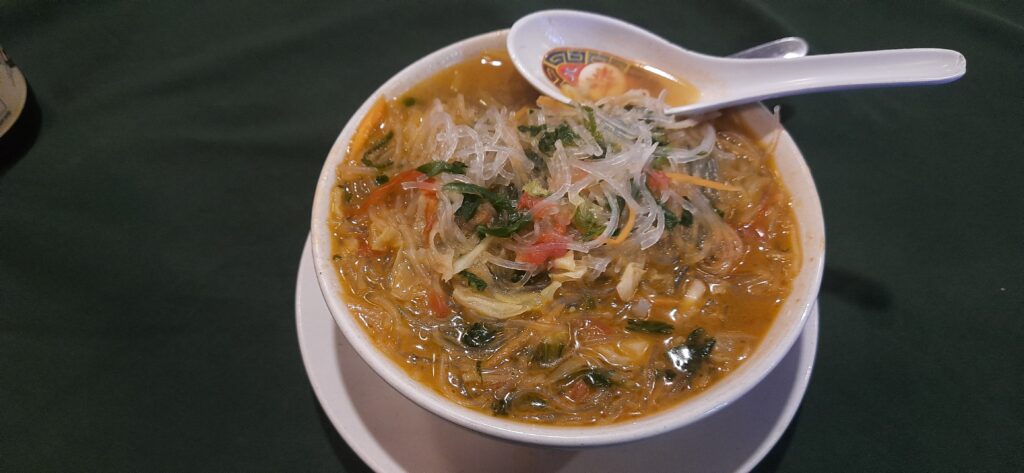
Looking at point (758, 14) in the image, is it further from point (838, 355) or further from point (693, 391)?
point (693, 391)

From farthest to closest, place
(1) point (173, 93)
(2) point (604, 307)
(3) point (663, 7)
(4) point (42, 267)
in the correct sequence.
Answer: (3) point (663, 7) → (1) point (173, 93) → (4) point (42, 267) → (2) point (604, 307)

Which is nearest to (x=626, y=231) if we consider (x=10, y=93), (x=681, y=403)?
(x=681, y=403)

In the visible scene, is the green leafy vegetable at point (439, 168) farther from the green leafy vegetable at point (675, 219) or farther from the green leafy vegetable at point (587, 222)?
the green leafy vegetable at point (675, 219)

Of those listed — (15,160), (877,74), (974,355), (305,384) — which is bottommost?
(974,355)

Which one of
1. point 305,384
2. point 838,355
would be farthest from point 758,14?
point 305,384

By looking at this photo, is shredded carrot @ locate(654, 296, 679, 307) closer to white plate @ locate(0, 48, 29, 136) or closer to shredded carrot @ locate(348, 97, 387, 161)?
shredded carrot @ locate(348, 97, 387, 161)

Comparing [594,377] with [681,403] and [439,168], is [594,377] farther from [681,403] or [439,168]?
[439,168]

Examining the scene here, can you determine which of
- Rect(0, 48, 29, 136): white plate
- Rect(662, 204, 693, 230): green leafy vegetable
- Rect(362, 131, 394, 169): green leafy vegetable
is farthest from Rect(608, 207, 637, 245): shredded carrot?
Rect(0, 48, 29, 136): white plate
